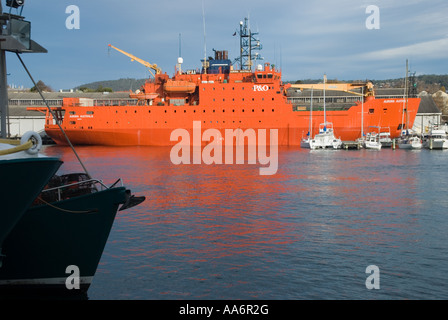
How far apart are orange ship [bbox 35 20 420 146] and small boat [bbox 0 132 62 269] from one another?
1619 inches

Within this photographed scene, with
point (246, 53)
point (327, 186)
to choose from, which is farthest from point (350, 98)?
point (327, 186)

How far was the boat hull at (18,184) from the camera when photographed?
320 inches

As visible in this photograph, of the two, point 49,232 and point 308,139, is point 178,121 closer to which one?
point 308,139

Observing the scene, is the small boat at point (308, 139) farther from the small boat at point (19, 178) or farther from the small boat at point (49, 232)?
the small boat at point (19, 178)

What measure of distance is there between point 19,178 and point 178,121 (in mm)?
41781

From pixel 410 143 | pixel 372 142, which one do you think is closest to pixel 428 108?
pixel 410 143

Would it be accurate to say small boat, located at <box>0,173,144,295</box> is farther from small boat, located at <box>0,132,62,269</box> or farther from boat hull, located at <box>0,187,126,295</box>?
small boat, located at <box>0,132,62,269</box>

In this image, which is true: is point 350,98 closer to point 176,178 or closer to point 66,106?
point 66,106

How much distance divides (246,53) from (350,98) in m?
21.6

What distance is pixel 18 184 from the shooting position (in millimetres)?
8273

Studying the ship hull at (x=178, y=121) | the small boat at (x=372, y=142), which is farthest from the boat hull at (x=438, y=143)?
the small boat at (x=372, y=142)

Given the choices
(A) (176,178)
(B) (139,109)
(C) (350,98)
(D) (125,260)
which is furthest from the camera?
(C) (350,98)

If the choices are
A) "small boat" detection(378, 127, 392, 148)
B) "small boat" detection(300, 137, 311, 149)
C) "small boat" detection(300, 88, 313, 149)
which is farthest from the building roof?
"small boat" detection(300, 137, 311, 149)

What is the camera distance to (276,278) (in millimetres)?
10414
